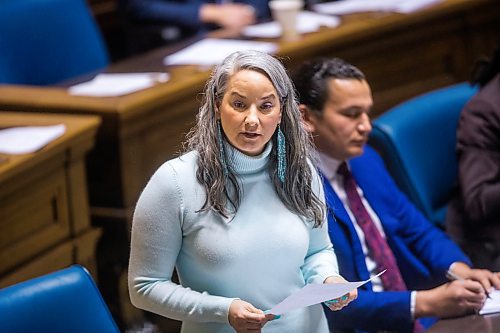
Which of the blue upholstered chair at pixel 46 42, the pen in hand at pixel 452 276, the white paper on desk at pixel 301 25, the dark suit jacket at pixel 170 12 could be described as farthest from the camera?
the dark suit jacket at pixel 170 12

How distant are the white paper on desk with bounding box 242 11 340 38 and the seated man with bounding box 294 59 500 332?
5.25 ft

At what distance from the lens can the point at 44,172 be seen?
288 cm

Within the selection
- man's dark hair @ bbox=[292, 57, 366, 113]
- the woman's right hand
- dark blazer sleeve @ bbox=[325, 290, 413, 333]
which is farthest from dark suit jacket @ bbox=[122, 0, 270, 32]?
the woman's right hand

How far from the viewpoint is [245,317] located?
1676 millimetres

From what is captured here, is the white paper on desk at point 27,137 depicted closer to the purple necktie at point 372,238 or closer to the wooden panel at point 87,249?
the wooden panel at point 87,249

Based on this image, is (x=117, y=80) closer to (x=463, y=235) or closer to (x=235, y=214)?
(x=463, y=235)

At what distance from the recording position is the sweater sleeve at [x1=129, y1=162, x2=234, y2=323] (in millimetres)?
1715

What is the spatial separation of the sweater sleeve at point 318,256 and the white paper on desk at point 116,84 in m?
1.64

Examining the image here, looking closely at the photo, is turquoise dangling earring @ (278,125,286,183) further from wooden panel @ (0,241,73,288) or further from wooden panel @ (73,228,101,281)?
wooden panel @ (73,228,101,281)

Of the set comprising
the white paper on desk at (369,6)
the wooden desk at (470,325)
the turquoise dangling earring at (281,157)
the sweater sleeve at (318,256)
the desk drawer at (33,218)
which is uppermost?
the turquoise dangling earring at (281,157)

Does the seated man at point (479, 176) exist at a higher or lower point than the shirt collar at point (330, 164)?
lower

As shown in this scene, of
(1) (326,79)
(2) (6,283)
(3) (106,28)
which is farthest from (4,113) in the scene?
(3) (106,28)

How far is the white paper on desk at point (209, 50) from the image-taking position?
3720mm

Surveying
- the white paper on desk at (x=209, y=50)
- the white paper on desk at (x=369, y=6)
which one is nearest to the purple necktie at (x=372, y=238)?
the white paper on desk at (x=209, y=50)
